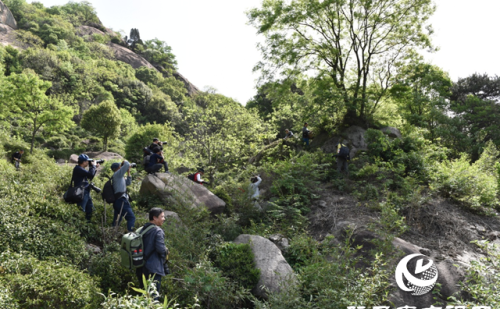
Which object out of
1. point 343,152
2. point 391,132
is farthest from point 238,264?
point 391,132

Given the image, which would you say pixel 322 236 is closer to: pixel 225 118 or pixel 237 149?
pixel 237 149

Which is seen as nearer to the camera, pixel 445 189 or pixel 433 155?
→ pixel 445 189

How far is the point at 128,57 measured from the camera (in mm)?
77188

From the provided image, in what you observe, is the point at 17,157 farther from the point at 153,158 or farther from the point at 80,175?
the point at 80,175

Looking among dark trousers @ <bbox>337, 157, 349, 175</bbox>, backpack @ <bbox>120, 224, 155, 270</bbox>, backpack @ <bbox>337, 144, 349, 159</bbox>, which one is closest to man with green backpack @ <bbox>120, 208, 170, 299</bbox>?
backpack @ <bbox>120, 224, 155, 270</bbox>

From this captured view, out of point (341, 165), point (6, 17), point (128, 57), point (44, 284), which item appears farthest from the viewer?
point (128, 57)

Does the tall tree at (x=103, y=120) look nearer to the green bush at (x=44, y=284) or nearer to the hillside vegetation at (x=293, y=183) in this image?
the hillside vegetation at (x=293, y=183)

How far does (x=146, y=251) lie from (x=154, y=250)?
0.37ft

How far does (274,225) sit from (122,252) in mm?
5192

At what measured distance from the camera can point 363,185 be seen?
1064 centimetres

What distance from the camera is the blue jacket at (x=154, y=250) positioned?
4016 mm

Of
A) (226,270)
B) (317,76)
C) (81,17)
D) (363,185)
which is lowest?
(226,270)

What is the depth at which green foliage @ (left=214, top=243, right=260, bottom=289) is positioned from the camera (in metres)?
5.59

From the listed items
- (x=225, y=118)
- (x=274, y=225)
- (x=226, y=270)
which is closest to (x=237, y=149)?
(x=225, y=118)
